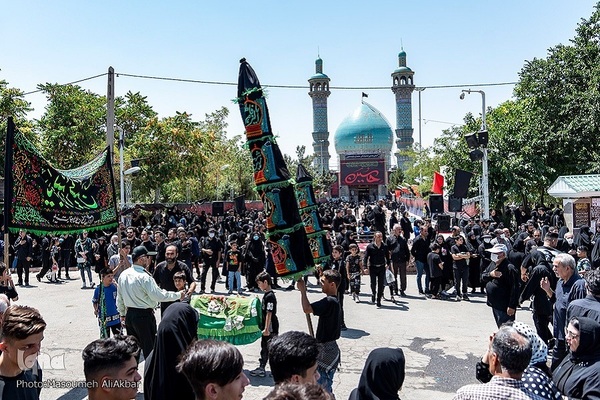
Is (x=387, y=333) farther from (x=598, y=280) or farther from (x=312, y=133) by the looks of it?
(x=312, y=133)

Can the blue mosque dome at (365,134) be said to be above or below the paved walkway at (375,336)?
above

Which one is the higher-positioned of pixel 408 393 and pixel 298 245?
pixel 298 245

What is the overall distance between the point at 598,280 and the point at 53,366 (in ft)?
21.4

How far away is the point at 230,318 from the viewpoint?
20.9 ft

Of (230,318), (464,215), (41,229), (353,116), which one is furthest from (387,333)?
(353,116)

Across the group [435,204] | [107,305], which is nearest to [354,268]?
[107,305]

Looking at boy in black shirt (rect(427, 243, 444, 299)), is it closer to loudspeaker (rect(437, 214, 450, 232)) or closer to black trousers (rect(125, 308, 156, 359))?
black trousers (rect(125, 308, 156, 359))

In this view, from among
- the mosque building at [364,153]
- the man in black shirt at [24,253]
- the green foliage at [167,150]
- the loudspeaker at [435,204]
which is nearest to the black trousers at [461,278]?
the man in black shirt at [24,253]

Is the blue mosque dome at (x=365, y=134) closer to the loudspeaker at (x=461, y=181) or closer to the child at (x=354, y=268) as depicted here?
the loudspeaker at (x=461, y=181)

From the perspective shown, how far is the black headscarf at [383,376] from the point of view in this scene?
3.09 m

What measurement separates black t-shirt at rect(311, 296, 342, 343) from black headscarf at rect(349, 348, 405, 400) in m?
→ 1.70

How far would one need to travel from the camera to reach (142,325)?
230 inches

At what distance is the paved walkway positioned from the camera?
6.39 metres

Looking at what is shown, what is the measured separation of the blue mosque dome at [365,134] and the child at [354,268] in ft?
200
